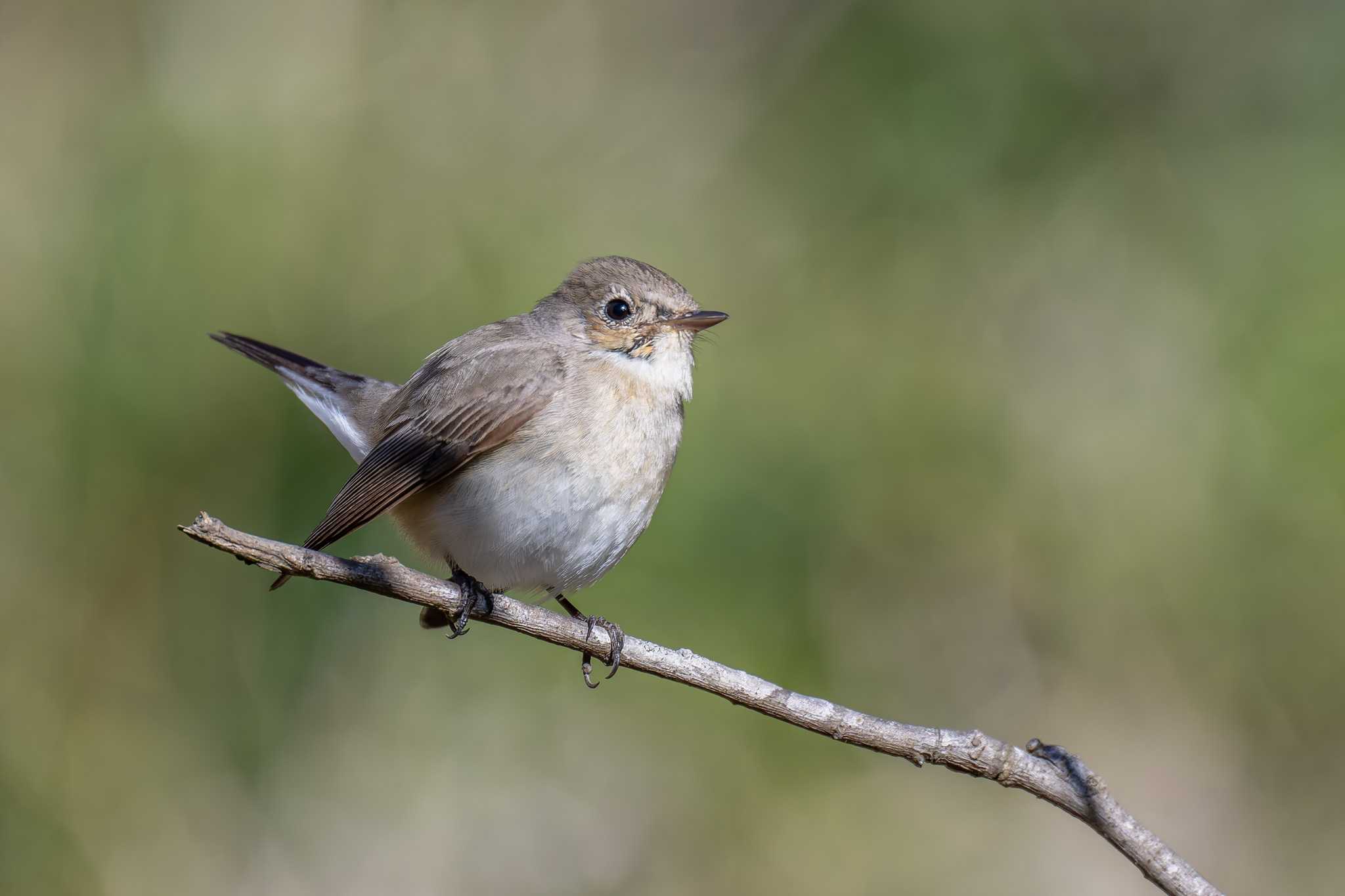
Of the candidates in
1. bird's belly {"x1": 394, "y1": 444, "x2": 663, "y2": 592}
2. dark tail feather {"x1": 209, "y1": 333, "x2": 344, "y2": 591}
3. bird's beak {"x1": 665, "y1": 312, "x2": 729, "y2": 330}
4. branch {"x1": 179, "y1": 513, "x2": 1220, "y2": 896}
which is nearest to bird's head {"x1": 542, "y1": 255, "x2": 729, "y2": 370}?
bird's beak {"x1": 665, "y1": 312, "x2": 729, "y2": 330}

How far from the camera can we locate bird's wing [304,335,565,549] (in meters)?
3.85

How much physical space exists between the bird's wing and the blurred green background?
114 cm

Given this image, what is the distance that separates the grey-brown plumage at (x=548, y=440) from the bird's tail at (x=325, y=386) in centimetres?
42

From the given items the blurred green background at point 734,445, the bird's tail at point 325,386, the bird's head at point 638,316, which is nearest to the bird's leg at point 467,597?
the bird's head at point 638,316

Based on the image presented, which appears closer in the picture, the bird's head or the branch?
the branch

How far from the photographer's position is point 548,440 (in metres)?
3.83

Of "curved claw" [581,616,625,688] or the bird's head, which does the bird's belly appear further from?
the bird's head

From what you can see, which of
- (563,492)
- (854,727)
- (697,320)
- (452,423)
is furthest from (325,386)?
(854,727)

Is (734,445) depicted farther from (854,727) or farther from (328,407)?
(854,727)

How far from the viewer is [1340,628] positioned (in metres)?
5.45

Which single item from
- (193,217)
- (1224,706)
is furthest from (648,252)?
(1224,706)

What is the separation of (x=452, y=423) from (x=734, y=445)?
6.02 feet

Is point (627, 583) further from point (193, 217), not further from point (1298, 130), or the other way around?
point (1298, 130)

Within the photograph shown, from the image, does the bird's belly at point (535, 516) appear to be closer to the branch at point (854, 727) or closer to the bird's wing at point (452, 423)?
the bird's wing at point (452, 423)
